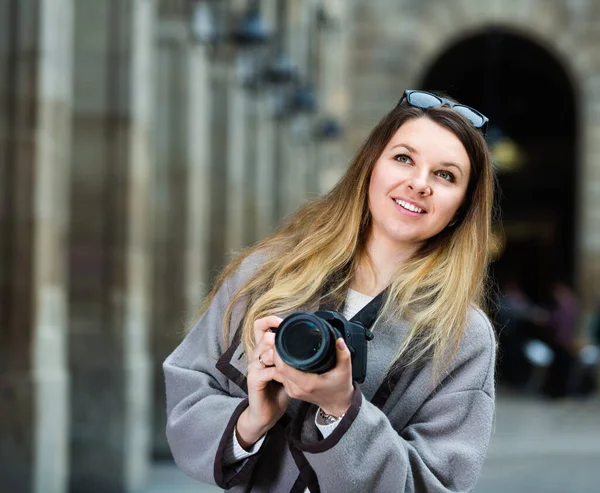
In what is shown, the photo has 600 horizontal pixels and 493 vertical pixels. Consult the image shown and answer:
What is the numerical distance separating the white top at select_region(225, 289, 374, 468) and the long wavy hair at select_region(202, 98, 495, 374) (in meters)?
0.03

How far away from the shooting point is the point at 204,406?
9.15 ft

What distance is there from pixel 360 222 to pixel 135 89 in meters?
8.55

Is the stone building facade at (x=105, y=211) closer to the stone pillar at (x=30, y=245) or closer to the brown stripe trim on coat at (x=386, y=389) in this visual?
the stone pillar at (x=30, y=245)

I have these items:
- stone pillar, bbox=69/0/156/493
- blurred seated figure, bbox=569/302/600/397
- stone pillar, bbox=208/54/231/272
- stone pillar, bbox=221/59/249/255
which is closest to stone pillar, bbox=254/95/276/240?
stone pillar, bbox=221/59/249/255

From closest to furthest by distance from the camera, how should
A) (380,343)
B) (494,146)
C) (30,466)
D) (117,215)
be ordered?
(380,343) → (30,466) → (117,215) → (494,146)

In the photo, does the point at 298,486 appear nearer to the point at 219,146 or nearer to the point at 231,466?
the point at 231,466

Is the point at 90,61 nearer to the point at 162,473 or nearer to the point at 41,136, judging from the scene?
the point at 41,136

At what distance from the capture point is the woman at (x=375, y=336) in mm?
2592

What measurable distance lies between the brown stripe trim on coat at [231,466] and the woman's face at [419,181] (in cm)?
53

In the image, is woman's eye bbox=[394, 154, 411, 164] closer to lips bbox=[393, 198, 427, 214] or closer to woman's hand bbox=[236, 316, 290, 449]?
lips bbox=[393, 198, 427, 214]

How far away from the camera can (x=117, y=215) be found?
11.1 m

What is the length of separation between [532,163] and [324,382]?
3559cm

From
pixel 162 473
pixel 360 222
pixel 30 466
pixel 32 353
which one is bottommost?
pixel 162 473

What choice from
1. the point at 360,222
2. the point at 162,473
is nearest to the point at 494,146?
the point at 162,473
